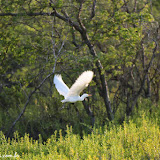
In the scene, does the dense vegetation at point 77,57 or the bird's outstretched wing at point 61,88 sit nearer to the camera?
the bird's outstretched wing at point 61,88

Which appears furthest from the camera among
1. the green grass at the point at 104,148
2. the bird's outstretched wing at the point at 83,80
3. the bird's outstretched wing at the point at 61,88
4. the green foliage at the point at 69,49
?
the green foliage at the point at 69,49

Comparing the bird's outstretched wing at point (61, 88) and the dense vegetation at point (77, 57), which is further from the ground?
the dense vegetation at point (77, 57)

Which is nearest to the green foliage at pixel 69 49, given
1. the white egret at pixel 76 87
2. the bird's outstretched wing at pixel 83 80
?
the white egret at pixel 76 87

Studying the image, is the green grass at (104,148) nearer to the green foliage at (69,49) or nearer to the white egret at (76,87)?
the white egret at (76,87)

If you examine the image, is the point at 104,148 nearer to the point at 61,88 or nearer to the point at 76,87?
the point at 76,87

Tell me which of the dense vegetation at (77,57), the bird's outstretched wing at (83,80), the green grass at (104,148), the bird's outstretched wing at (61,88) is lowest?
the green grass at (104,148)

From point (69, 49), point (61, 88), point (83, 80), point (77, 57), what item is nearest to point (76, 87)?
point (83, 80)

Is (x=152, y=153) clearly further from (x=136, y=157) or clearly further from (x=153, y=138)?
(x=153, y=138)

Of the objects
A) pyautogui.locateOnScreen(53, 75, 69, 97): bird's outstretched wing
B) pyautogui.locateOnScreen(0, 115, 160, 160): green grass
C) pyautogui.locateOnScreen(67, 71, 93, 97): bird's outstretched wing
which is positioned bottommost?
pyautogui.locateOnScreen(0, 115, 160, 160): green grass

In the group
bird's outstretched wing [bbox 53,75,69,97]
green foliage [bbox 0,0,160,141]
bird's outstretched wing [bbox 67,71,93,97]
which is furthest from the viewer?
green foliage [bbox 0,0,160,141]

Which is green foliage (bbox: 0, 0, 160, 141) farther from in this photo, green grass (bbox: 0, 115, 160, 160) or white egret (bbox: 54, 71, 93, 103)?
green grass (bbox: 0, 115, 160, 160)

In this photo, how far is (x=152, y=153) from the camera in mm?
5316

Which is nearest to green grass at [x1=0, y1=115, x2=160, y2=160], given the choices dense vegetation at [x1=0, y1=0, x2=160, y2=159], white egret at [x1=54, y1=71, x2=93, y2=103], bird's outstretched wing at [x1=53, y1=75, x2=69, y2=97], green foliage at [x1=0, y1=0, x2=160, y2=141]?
dense vegetation at [x1=0, y1=0, x2=160, y2=159]

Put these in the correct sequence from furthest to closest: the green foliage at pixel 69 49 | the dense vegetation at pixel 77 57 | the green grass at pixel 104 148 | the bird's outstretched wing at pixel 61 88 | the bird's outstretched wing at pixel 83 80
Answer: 1. the green foliage at pixel 69 49
2. the dense vegetation at pixel 77 57
3. the bird's outstretched wing at pixel 61 88
4. the bird's outstretched wing at pixel 83 80
5. the green grass at pixel 104 148
